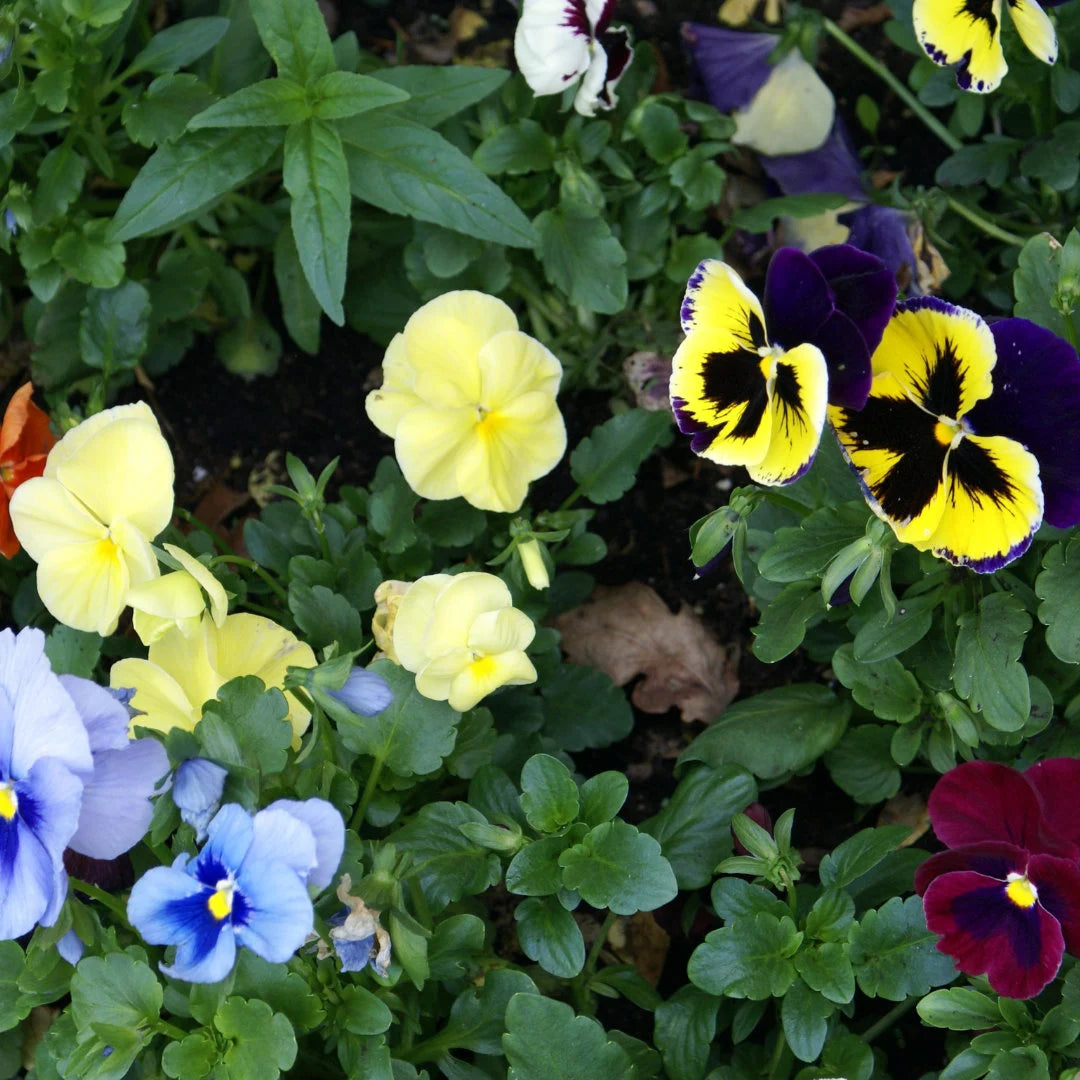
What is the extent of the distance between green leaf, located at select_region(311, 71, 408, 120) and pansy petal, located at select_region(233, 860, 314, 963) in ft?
3.28

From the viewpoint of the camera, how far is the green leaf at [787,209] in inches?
81.3

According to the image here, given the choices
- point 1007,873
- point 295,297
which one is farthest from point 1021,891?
point 295,297

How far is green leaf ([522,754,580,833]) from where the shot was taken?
1517 mm

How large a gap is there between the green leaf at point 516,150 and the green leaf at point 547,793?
924 mm

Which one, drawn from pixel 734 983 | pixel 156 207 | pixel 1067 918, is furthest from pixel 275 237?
pixel 1067 918

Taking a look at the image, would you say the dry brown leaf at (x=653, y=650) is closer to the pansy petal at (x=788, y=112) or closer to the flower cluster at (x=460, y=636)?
the flower cluster at (x=460, y=636)

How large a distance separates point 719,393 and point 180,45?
1075mm

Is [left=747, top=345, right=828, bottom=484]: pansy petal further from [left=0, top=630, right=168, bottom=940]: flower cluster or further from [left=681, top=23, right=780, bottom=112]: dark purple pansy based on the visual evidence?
[left=681, top=23, right=780, bottom=112]: dark purple pansy

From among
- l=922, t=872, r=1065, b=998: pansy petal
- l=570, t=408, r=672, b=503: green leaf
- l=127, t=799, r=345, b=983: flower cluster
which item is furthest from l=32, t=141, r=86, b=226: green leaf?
l=922, t=872, r=1065, b=998: pansy petal

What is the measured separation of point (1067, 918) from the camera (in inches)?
55.7

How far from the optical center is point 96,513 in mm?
1555

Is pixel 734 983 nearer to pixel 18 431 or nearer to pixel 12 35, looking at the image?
pixel 18 431

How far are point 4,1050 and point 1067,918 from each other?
1.36 meters

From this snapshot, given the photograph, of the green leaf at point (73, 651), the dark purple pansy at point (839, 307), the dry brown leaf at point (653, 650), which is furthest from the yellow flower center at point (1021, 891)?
the green leaf at point (73, 651)
